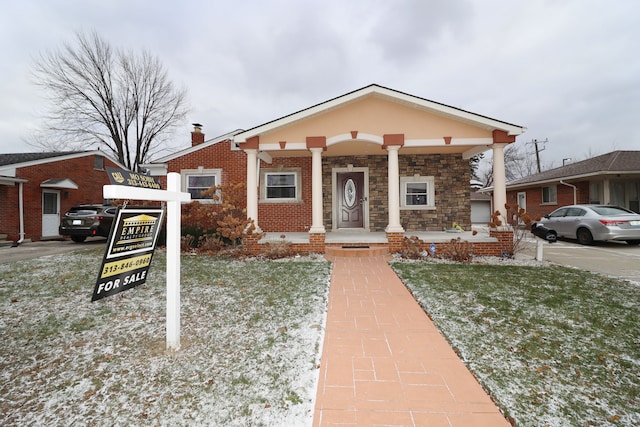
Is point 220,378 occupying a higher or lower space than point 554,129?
lower

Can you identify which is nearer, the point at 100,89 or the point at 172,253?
the point at 172,253

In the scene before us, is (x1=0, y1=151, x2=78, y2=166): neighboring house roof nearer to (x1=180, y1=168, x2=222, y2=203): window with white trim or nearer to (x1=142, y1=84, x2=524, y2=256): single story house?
(x1=142, y1=84, x2=524, y2=256): single story house

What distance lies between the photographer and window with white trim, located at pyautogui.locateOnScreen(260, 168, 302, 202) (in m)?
10.3

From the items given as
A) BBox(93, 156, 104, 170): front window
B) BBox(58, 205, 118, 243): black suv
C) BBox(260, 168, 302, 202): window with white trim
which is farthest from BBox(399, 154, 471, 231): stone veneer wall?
BBox(93, 156, 104, 170): front window

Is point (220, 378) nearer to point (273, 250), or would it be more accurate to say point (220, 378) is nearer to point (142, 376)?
point (142, 376)

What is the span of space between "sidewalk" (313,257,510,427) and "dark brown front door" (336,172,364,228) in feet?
21.2

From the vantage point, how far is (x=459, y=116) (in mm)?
7398

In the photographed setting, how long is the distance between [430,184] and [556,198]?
34.0ft

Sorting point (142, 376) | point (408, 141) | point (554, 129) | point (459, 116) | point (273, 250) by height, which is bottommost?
point (142, 376)

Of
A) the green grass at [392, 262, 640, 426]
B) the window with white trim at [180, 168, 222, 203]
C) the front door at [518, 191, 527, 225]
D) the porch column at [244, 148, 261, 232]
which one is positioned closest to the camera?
the green grass at [392, 262, 640, 426]

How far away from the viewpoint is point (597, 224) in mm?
9367

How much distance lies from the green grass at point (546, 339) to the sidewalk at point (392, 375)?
19cm

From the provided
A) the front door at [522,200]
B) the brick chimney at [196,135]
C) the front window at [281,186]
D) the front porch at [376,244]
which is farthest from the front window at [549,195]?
the brick chimney at [196,135]

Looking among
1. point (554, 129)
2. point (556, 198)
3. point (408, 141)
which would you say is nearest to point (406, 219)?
point (408, 141)
